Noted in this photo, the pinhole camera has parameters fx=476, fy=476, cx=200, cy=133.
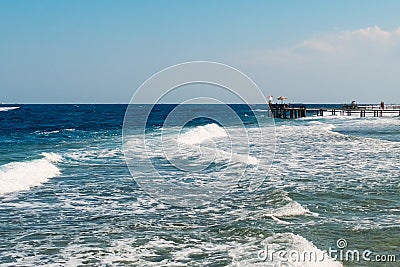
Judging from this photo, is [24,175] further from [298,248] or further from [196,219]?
[298,248]

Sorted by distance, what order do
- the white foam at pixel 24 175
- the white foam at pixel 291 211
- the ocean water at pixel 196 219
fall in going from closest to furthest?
the ocean water at pixel 196 219, the white foam at pixel 291 211, the white foam at pixel 24 175

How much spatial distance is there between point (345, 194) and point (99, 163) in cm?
1171

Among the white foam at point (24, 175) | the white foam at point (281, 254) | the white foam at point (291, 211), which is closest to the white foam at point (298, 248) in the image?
the white foam at point (281, 254)

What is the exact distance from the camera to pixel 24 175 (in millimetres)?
16578

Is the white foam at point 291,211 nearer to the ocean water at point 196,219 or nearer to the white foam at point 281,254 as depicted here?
the ocean water at point 196,219

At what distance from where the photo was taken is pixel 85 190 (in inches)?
553

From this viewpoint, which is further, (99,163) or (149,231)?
(99,163)

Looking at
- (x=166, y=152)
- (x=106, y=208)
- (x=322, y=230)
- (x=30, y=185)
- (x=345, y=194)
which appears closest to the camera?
(x=322, y=230)

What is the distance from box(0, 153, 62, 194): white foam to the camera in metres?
14.7

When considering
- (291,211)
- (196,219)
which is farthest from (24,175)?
(291,211)

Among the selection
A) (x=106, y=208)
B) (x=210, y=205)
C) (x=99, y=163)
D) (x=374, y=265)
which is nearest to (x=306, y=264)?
(x=374, y=265)

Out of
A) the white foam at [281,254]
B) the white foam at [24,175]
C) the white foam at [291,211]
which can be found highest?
the white foam at [24,175]

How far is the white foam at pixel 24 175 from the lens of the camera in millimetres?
14684

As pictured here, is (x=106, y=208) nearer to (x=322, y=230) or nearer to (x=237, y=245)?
(x=237, y=245)
